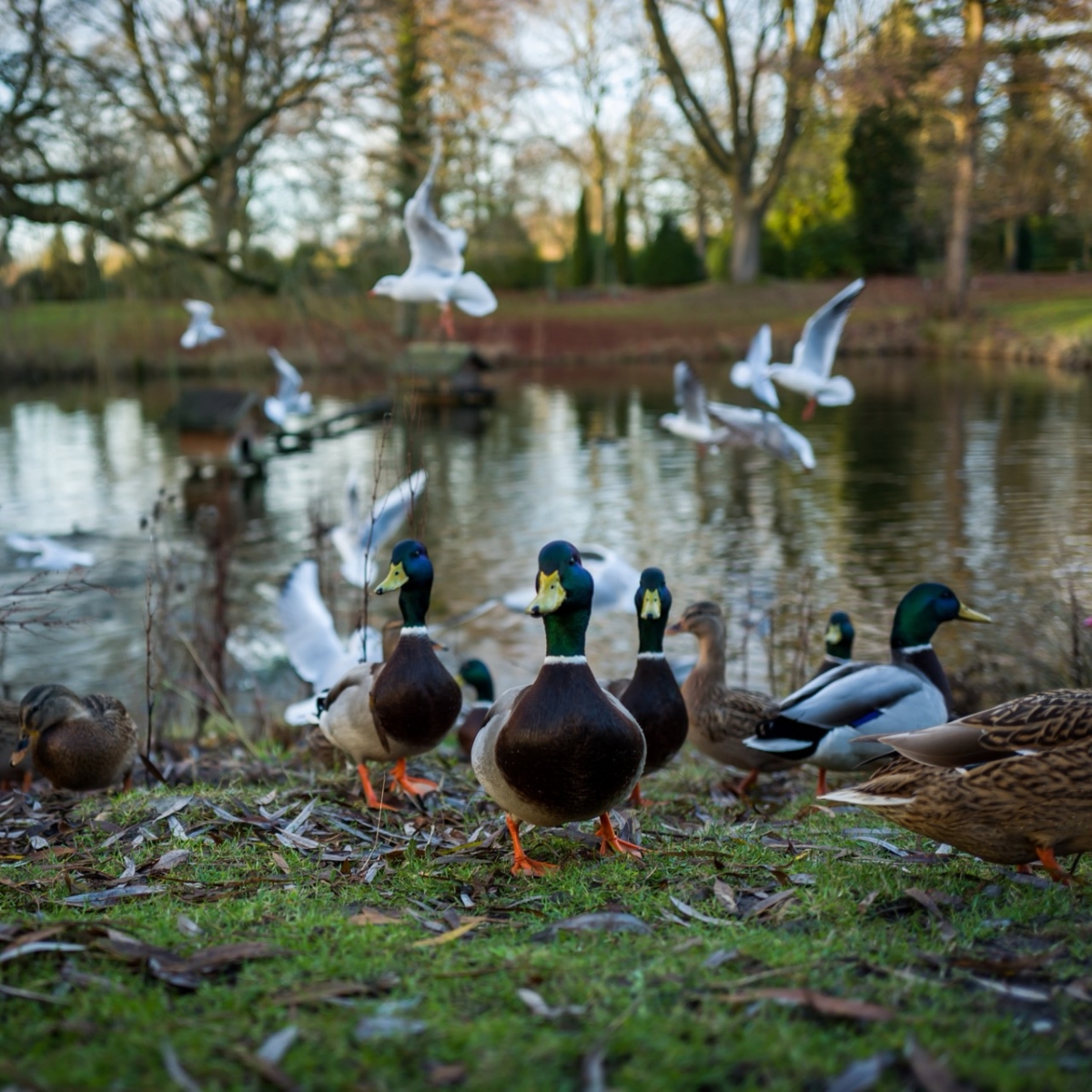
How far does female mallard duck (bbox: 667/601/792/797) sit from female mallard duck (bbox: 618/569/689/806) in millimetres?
693

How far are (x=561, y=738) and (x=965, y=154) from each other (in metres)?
36.5

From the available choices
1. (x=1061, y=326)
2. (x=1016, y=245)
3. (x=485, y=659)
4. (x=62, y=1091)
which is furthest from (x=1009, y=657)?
(x=1016, y=245)

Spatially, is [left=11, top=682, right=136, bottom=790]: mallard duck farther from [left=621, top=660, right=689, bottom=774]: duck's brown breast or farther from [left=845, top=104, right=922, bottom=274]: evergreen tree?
[left=845, top=104, right=922, bottom=274]: evergreen tree

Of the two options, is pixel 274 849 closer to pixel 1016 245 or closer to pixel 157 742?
pixel 157 742

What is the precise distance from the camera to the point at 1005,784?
342 centimetres

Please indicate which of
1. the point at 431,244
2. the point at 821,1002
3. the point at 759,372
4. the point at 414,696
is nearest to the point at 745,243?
the point at 759,372

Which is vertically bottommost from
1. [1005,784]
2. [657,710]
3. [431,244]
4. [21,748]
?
[21,748]

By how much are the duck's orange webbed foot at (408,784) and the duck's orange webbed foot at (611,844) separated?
127 centimetres

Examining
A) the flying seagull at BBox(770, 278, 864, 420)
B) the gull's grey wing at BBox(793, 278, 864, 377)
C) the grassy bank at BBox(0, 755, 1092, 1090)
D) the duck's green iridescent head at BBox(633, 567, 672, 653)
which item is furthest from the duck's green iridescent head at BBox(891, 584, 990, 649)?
the flying seagull at BBox(770, 278, 864, 420)

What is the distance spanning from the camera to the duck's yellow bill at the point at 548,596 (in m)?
3.81

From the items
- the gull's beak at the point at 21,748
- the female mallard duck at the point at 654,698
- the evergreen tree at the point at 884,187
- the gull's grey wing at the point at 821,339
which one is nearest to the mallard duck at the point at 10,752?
the gull's beak at the point at 21,748

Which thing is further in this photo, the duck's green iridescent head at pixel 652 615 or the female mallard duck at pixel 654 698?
the duck's green iridescent head at pixel 652 615

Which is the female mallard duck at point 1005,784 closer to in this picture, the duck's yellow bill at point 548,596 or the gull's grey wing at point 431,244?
the duck's yellow bill at point 548,596

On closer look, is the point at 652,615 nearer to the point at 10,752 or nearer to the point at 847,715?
the point at 847,715
